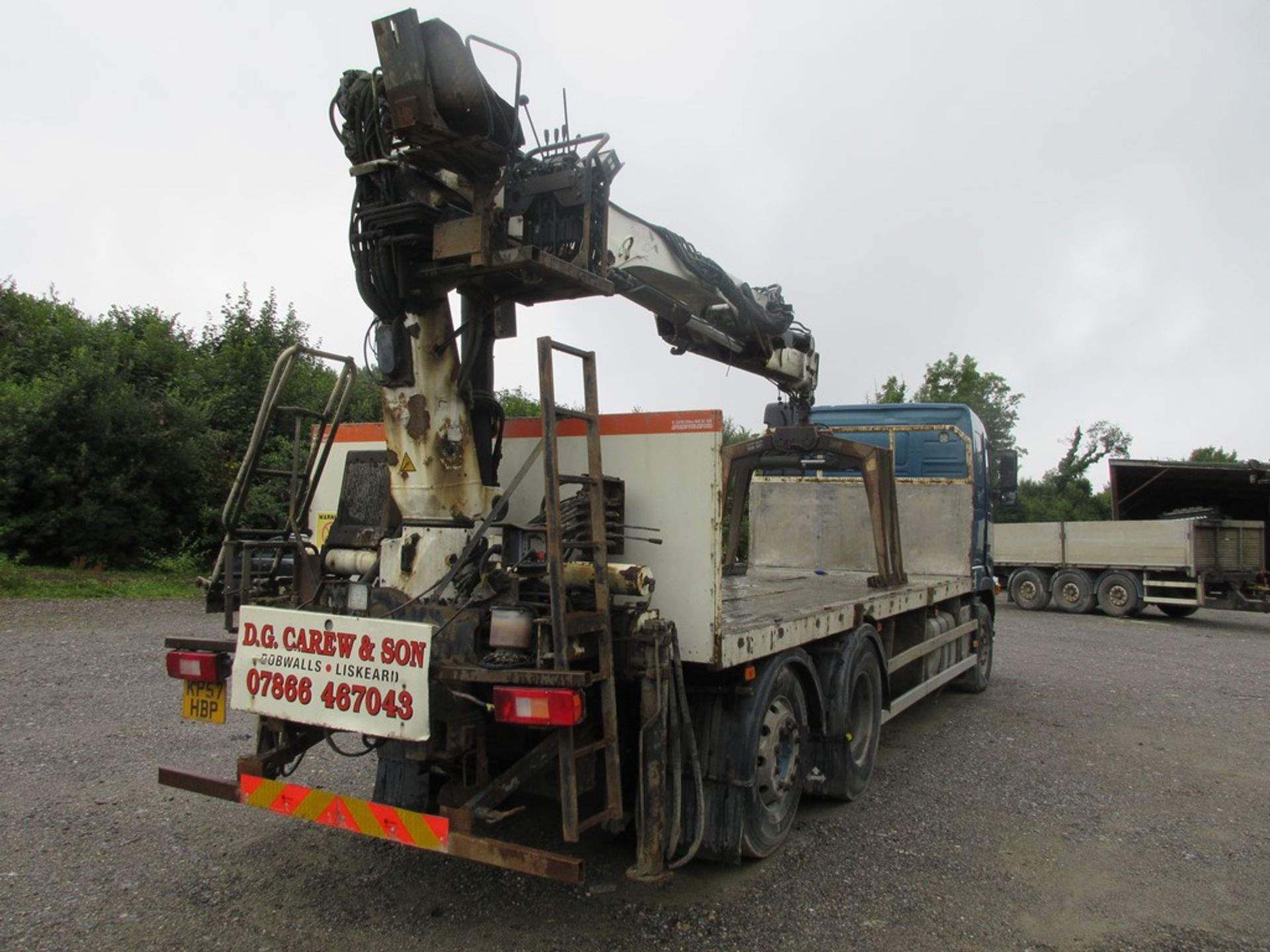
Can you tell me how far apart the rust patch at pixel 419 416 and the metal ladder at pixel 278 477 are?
1.87 ft

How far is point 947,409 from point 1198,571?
33.9 feet

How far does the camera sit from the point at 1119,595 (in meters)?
16.9

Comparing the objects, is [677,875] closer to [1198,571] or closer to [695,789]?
[695,789]

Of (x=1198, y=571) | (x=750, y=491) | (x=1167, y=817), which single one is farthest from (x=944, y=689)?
(x=1198, y=571)

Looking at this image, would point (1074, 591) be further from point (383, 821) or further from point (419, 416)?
point (383, 821)

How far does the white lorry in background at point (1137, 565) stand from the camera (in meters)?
15.8

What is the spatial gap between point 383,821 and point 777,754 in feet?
6.36

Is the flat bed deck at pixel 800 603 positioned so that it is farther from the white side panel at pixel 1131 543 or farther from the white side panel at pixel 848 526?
the white side panel at pixel 1131 543

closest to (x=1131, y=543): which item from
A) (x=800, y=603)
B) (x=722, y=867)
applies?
(x=800, y=603)

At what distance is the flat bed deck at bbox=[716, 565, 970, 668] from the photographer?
3.99 meters

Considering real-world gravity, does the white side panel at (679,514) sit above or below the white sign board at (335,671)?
above

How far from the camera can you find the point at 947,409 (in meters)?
8.41

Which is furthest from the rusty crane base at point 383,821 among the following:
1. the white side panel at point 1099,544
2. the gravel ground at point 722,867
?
the white side panel at point 1099,544

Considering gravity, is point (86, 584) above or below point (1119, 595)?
above
